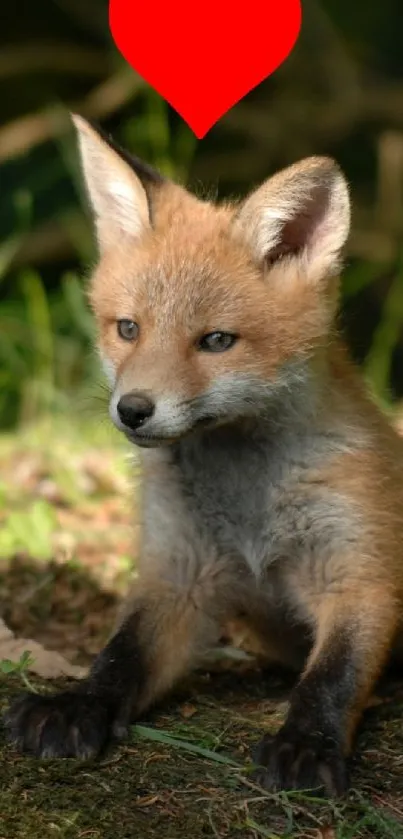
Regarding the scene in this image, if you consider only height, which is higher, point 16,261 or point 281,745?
point 281,745

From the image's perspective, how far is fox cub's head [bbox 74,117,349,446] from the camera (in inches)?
104

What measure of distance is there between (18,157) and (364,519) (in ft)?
15.0

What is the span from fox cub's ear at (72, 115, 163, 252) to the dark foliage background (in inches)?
127

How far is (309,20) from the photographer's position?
7.18 metres

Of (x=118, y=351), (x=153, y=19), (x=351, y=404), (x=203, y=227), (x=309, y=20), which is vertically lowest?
(x=309, y=20)

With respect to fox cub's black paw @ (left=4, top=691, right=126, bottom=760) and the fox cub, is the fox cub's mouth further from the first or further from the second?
fox cub's black paw @ (left=4, top=691, right=126, bottom=760)

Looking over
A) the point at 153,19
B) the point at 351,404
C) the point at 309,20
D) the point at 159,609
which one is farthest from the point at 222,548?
the point at 309,20

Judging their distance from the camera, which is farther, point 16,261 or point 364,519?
point 16,261

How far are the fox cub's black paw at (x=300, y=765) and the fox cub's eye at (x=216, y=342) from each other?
0.86 meters

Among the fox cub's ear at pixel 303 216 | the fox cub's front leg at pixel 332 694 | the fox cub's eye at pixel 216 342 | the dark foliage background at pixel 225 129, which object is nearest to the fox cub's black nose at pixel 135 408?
the fox cub's eye at pixel 216 342

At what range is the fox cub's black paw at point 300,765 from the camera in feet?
7.97

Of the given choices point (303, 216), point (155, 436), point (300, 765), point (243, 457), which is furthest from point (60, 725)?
point (303, 216)

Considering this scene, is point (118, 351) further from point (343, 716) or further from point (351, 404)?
point (343, 716)

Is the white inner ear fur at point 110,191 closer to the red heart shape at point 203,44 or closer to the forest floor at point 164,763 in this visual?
the red heart shape at point 203,44
